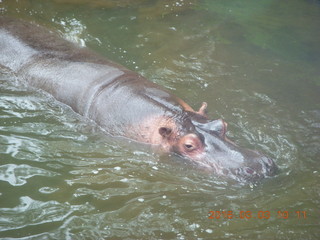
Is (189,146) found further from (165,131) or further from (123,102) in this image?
(123,102)

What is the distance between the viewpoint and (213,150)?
187 inches

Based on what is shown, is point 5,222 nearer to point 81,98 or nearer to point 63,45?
point 81,98

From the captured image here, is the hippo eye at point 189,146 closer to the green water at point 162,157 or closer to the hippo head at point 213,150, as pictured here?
the hippo head at point 213,150

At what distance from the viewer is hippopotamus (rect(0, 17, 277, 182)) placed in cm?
472

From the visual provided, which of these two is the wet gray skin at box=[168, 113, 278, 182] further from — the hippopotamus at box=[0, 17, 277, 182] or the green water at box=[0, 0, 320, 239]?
the green water at box=[0, 0, 320, 239]

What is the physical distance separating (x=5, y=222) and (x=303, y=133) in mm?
4219

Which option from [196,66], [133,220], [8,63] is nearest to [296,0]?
[196,66]

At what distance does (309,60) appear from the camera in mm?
8031

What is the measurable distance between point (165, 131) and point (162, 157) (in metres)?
0.35

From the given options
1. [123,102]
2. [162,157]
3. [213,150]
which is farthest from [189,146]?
[123,102]

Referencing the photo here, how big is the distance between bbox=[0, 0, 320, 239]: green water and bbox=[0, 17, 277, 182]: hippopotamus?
166mm
